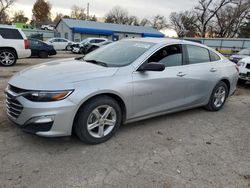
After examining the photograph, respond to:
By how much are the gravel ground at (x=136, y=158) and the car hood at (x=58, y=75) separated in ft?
2.90

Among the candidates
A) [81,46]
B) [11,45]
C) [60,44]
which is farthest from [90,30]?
[11,45]

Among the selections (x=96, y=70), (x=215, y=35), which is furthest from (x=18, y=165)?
(x=215, y=35)

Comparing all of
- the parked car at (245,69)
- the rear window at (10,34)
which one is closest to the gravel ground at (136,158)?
the parked car at (245,69)

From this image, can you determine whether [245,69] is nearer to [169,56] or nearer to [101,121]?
[169,56]

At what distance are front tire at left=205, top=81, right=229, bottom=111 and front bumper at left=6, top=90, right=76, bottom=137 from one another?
3351mm

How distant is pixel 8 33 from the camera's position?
1045cm

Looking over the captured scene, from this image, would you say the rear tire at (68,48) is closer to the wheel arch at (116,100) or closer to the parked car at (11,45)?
the parked car at (11,45)

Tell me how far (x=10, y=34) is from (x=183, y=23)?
56122 mm

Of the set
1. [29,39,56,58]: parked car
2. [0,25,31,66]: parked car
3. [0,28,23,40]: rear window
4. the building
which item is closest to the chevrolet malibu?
[0,25,31,66]: parked car

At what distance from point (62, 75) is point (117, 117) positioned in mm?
1034

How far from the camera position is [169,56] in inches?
174

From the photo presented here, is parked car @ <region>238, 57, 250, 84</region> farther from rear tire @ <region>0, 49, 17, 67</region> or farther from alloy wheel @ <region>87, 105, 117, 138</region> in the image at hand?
rear tire @ <region>0, 49, 17, 67</region>

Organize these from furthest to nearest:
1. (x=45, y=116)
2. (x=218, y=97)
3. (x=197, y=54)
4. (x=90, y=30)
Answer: (x=90, y=30)
(x=218, y=97)
(x=197, y=54)
(x=45, y=116)

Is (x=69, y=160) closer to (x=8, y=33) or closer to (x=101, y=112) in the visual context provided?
(x=101, y=112)
